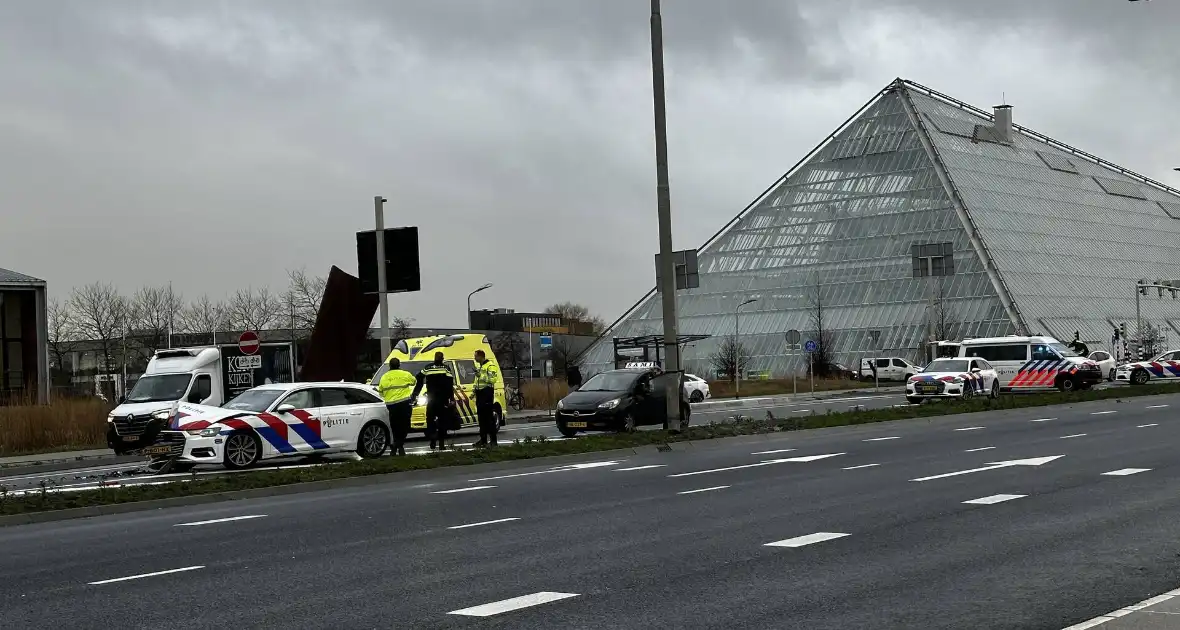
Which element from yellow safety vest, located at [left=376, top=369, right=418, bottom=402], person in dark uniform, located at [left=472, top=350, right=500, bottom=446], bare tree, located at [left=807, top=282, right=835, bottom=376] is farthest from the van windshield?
bare tree, located at [left=807, top=282, right=835, bottom=376]

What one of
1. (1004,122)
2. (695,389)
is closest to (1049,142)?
(1004,122)

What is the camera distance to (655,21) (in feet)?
93.9

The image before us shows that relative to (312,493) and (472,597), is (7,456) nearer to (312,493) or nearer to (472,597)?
(312,493)

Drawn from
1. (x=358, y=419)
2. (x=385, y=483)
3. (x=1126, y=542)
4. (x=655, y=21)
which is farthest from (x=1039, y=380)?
(x=1126, y=542)

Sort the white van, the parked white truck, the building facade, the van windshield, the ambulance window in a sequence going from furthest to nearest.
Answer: the building facade
the white van
the ambulance window
the van windshield
the parked white truck

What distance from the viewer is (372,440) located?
83.5ft

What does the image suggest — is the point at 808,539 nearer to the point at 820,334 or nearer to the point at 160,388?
the point at 160,388

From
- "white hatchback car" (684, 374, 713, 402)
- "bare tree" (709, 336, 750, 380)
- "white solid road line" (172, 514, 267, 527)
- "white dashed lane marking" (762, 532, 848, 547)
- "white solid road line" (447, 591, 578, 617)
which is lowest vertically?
"white dashed lane marking" (762, 532, 848, 547)

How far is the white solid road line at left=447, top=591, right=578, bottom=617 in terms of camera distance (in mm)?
8586

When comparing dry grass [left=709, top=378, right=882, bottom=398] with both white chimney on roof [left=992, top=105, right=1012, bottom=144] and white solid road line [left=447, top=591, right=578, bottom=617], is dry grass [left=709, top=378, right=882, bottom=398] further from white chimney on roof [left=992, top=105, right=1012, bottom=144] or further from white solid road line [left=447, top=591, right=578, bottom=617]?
white solid road line [left=447, top=591, right=578, bottom=617]

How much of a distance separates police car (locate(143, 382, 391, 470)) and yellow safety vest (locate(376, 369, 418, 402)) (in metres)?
0.34

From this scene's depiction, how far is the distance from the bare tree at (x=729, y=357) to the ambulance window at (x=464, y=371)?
149 feet

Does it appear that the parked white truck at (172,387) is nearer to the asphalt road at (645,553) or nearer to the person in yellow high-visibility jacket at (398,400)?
the person in yellow high-visibility jacket at (398,400)

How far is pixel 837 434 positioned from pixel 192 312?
65698mm
